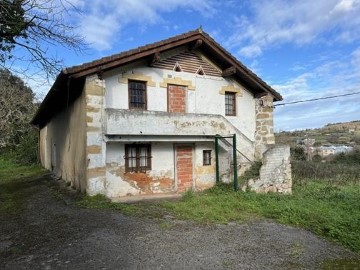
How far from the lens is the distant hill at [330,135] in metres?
35.7

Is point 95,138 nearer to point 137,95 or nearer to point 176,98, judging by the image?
point 137,95

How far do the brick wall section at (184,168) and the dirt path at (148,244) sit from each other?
461cm

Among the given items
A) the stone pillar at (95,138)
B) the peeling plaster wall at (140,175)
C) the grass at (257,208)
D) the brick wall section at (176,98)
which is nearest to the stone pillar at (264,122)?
the grass at (257,208)

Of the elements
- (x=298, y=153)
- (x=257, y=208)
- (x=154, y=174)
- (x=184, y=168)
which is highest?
(x=184, y=168)

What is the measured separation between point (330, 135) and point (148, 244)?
129ft

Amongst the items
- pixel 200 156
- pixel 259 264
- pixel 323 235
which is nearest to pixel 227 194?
pixel 200 156

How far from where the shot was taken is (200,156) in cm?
1348

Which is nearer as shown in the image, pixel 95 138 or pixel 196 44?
pixel 95 138

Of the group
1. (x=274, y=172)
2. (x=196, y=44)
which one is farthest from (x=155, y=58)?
(x=274, y=172)

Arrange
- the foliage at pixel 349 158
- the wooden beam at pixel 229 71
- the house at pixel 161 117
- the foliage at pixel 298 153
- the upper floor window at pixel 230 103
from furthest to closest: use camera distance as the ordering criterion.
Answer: the foliage at pixel 298 153, the foliage at pixel 349 158, the upper floor window at pixel 230 103, the wooden beam at pixel 229 71, the house at pixel 161 117

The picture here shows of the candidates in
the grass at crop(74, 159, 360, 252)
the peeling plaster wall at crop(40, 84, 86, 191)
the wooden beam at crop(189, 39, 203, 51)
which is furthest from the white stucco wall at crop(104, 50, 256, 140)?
the grass at crop(74, 159, 360, 252)

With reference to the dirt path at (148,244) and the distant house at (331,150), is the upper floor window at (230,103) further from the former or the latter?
the distant house at (331,150)

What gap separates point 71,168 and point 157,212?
5.40 metres

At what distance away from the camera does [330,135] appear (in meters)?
40.6
